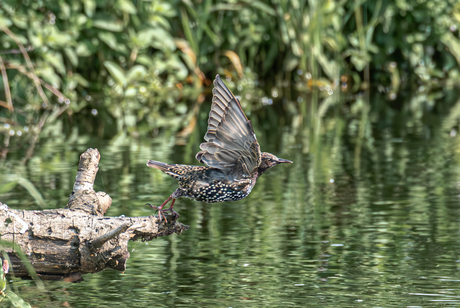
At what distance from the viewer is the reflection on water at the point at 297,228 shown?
3.91 meters

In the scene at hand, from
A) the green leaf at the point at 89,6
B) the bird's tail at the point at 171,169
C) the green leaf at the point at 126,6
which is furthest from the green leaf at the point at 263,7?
the bird's tail at the point at 171,169

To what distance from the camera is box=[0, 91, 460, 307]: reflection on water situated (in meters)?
3.91

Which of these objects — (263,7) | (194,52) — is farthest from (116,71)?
(263,7)

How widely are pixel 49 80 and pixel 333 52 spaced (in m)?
5.05

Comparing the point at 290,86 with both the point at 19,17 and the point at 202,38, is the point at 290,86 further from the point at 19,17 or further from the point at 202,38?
the point at 19,17

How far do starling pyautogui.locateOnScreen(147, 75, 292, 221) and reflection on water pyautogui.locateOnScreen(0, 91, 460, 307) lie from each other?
1.60 feet

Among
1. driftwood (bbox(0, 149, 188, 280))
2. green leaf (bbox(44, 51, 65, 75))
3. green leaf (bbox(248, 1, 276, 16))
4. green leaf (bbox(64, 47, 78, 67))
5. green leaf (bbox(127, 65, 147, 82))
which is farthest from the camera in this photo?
green leaf (bbox(248, 1, 276, 16))

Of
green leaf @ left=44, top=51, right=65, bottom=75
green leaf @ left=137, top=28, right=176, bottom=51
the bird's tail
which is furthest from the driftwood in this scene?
green leaf @ left=137, top=28, right=176, bottom=51

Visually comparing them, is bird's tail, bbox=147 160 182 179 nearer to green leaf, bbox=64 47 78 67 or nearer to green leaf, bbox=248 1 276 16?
green leaf, bbox=64 47 78 67

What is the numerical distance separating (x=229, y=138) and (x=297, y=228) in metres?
1.51

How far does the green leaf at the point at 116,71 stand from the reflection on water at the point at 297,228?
9.88 feet

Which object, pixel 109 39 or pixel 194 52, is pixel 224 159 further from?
pixel 194 52

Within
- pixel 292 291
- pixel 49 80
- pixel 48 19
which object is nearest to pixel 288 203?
pixel 292 291

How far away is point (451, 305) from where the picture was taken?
3.64 meters
